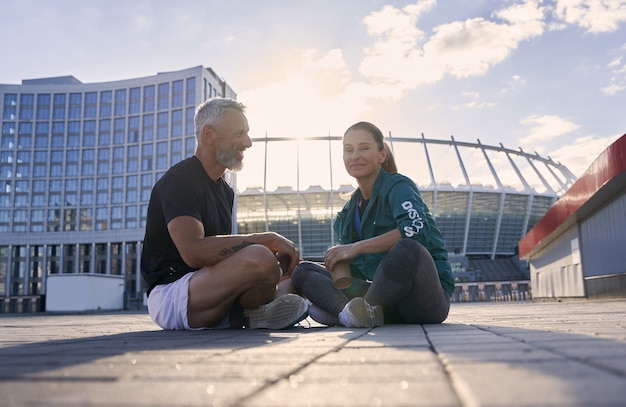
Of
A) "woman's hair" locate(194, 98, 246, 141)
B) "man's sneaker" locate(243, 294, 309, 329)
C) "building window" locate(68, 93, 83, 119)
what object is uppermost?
"building window" locate(68, 93, 83, 119)

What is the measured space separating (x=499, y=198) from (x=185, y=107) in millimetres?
35822

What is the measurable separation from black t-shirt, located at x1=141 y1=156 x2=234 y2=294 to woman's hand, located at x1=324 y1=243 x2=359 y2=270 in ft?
2.72

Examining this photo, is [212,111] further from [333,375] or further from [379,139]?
[333,375]

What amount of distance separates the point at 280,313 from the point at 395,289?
75 centimetres

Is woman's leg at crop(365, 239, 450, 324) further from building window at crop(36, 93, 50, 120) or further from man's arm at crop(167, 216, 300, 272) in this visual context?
building window at crop(36, 93, 50, 120)

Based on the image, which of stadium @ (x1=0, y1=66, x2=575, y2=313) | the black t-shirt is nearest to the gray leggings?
the black t-shirt

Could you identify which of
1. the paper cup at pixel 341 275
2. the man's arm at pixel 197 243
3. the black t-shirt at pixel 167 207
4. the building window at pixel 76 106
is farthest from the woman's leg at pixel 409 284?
the building window at pixel 76 106

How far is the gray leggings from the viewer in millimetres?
3002

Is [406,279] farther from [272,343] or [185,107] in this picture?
[185,107]

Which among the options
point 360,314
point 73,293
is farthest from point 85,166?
point 360,314

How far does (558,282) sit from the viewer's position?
1861cm

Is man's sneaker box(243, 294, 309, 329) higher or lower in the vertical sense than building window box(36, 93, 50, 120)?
lower

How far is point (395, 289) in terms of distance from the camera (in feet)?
10.0

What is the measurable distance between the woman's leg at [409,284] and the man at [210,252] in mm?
509
